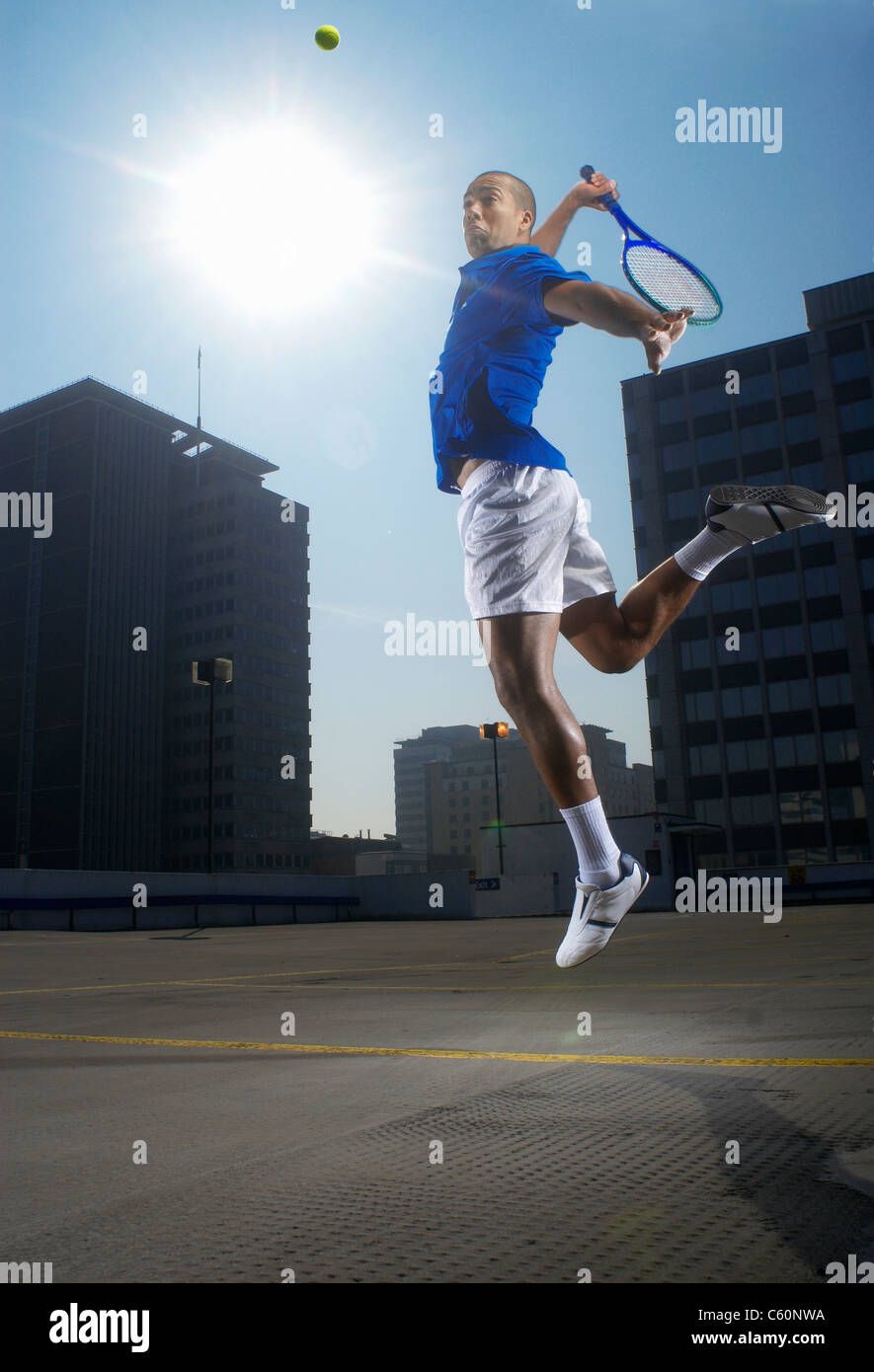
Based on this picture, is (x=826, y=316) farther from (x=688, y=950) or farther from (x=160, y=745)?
(x=160, y=745)

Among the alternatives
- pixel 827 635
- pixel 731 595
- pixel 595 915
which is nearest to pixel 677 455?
pixel 731 595

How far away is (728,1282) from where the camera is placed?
77.2 inches

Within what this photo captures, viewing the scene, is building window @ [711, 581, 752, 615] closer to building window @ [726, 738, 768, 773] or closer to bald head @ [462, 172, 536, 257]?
building window @ [726, 738, 768, 773]

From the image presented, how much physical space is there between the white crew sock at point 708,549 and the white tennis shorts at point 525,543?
266 mm

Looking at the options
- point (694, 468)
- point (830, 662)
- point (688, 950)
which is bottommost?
point (688, 950)

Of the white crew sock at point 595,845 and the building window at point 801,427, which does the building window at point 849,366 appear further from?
the white crew sock at point 595,845

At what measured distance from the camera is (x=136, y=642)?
98.2 meters

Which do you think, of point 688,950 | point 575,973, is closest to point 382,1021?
point 575,973

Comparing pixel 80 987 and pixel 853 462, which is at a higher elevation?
pixel 853 462

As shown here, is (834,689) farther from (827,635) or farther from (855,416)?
(855,416)

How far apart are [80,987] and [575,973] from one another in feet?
16.0

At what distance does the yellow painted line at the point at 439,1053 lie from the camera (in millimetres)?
4203

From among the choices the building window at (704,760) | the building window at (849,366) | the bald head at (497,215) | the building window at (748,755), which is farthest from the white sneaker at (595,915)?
the building window at (849,366)
